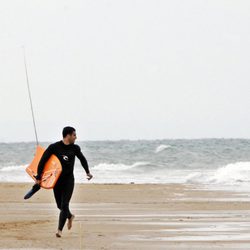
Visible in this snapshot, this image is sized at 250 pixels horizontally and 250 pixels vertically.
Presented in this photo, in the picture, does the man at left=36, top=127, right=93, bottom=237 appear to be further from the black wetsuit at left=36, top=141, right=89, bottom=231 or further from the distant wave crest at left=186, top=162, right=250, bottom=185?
the distant wave crest at left=186, top=162, right=250, bottom=185

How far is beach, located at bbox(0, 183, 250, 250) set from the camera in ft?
35.9

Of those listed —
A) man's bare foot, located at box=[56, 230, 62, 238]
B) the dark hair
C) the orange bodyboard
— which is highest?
the dark hair

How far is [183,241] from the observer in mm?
11086

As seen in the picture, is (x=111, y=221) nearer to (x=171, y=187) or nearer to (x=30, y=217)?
(x=30, y=217)

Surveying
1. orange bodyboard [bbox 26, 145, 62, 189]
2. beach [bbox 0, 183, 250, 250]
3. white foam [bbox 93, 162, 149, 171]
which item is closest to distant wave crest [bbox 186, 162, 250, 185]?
beach [bbox 0, 183, 250, 250]

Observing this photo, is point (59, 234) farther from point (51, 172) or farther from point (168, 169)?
point (168, 169)

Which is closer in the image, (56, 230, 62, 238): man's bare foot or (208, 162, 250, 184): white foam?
(56, 230, 62, 238): man's bare foot

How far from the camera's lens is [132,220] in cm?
1432

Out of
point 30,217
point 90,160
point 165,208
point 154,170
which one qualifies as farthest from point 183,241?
point 90,160

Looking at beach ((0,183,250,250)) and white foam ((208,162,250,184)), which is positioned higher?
beach ((0,183,250,250))

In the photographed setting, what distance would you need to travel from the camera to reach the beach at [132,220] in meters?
11.0

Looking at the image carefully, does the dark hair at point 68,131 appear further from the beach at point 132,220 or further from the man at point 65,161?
the beach at point 132,220

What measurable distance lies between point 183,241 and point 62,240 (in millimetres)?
1518

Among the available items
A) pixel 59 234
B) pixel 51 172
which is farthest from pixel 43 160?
pixel 59 234
